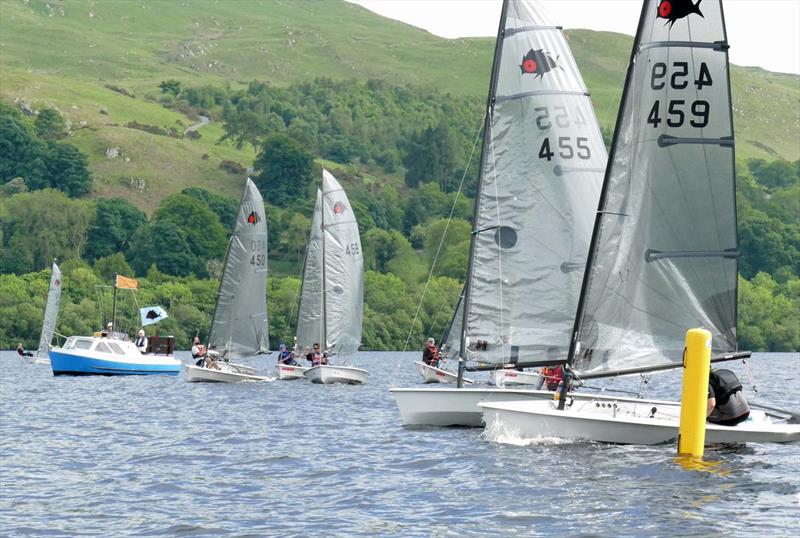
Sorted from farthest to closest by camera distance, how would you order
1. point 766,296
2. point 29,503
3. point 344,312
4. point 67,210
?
point 67,210
point 766,296
point 344,312
point 29,503

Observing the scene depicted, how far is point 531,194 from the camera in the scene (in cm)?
3672

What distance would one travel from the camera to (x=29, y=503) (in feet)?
83.7

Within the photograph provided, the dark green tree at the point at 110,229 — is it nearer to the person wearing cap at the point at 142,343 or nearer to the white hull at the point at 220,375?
the person wearing cap at the point at 142,343

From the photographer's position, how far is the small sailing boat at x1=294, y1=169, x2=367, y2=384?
68.8 metres

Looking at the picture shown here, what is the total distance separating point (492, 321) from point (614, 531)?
15455mm

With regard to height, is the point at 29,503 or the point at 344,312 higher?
the point at 344,312

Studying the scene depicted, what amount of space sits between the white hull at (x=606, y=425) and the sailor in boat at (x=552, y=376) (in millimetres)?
3979

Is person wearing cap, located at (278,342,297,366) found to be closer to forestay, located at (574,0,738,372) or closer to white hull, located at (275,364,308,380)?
white hull, located at (275,364,308,380)

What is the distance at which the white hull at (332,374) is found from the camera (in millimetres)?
65750

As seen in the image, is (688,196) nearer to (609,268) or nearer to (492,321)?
(609,268)

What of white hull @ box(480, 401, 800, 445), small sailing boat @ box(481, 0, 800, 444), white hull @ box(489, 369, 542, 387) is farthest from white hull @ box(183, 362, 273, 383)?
small sailing boat @ box(481, 0, 800, 444)

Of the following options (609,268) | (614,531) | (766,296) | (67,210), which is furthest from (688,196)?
(67,210)

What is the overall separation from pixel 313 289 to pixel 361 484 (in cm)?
4250

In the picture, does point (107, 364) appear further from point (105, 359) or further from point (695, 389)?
point (695, 389)
